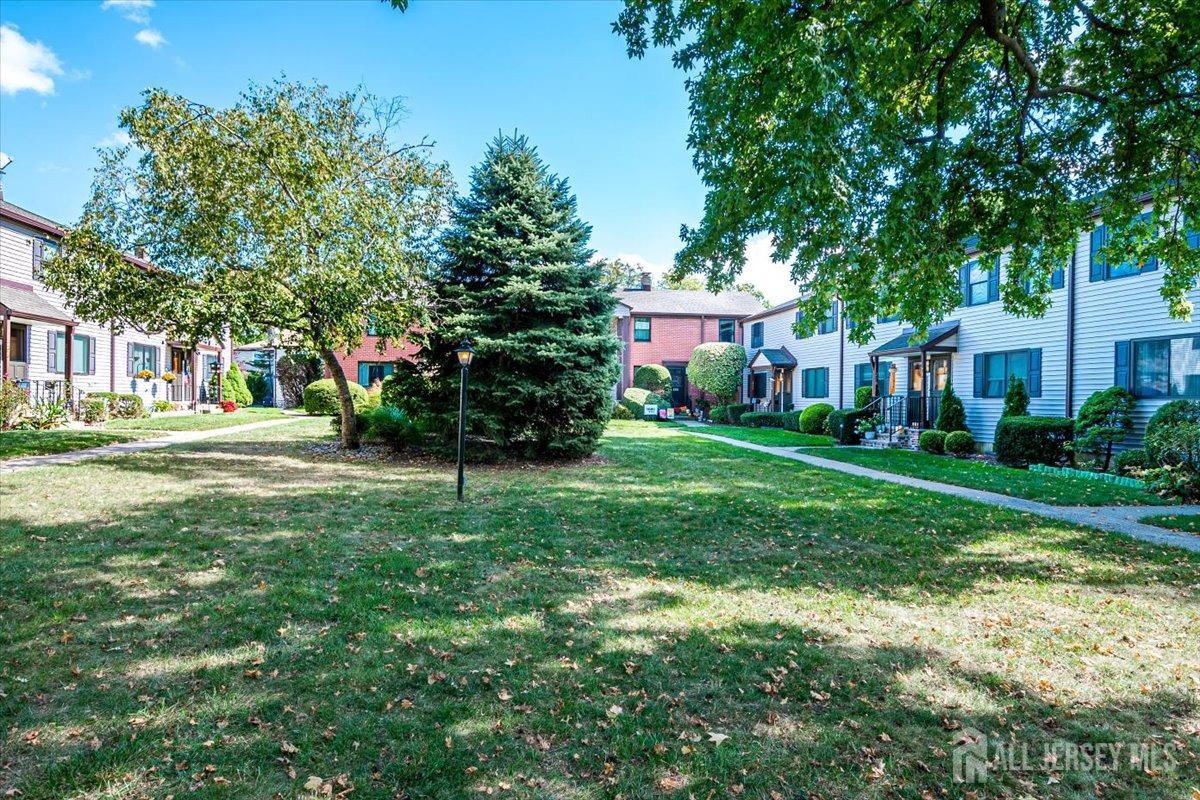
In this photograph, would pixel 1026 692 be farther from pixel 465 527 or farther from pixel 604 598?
pixel 465 527

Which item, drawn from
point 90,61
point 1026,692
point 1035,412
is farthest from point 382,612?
point 1035,412

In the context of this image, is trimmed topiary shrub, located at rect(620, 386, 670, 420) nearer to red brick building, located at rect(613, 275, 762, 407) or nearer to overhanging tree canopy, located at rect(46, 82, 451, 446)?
red brick building, located at rect(613, 275, 762, 407)

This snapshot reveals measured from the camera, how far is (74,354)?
21766mm

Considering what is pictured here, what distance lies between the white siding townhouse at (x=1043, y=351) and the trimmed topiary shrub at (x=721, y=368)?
5.76 meters

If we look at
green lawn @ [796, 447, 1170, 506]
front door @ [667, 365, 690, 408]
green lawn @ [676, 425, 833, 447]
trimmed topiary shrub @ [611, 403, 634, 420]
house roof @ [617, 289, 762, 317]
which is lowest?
green lawn @ [796, 447, 1170, 506]

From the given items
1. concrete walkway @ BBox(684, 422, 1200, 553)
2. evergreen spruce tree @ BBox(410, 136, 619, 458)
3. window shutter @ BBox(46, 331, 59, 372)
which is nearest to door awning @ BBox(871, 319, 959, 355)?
concrete walkway @ BBox(684, 422, 1200, 553)

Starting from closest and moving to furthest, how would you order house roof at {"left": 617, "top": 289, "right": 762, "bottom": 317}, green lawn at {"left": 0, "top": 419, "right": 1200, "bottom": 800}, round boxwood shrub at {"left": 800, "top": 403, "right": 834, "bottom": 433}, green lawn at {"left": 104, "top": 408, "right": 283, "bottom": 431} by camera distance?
green lawn at {"left": 0, "top": 419, "right": 1200, "bottom": 800} < green lawn at {"left": 104, "top": 408, "right": 283, "bottom": 431} < round boxwood shrub at {"left": 800, "top": 403, "right": 834, "bottom": 433} < house roof at {"left": 617, "top": 289, "right": 762, "bottom": 317}

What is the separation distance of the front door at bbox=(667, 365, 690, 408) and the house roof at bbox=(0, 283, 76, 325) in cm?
2541

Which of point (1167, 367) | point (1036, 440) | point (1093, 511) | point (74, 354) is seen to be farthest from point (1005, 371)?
point (74, 354)

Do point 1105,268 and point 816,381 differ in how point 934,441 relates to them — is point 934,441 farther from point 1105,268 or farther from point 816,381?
point 816,381

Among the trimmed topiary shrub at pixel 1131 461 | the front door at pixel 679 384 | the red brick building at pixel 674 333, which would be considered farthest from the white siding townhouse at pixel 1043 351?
the front door at pixel 679 384

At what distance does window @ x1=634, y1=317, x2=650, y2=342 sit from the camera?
33.4 metres

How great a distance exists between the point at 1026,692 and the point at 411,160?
47.5 feet

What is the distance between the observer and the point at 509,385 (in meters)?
12.6
